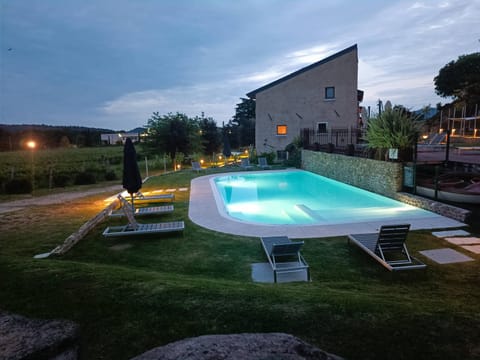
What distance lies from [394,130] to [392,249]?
654cm

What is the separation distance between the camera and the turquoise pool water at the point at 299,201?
8.71 meters

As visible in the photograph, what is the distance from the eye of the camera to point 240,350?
77.5 inches

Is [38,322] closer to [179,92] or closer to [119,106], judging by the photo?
[179,92]

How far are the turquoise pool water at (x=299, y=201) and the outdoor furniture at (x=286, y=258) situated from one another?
2.66m

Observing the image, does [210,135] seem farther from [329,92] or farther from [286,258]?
[286,258]

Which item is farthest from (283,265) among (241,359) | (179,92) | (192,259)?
(179,92)

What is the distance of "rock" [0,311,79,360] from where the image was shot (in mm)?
2318

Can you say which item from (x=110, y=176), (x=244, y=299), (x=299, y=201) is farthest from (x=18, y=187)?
(x=244, y=299)

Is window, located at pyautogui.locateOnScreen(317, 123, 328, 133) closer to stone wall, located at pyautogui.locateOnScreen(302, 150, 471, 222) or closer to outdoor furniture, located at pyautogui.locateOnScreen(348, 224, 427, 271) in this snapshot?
stone wall, located at pyautogui.locateOnScreen(302, 150, 471, 222)

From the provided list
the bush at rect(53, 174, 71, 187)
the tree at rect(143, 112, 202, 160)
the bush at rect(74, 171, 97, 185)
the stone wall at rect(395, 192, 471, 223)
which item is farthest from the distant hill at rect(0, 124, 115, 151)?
the stone wall at rect(395, 192, 471, 223)

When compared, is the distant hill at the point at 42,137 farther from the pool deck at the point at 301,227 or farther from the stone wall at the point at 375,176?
the pool deck at the point at 301,227

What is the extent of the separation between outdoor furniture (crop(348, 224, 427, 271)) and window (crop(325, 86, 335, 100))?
19.4 meters

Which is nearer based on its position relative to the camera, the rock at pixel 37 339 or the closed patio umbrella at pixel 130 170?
the rock at pixel 37 339

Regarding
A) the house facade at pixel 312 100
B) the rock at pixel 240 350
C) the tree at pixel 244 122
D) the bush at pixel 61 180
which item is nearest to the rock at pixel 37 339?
the rock at pixel 240 350
